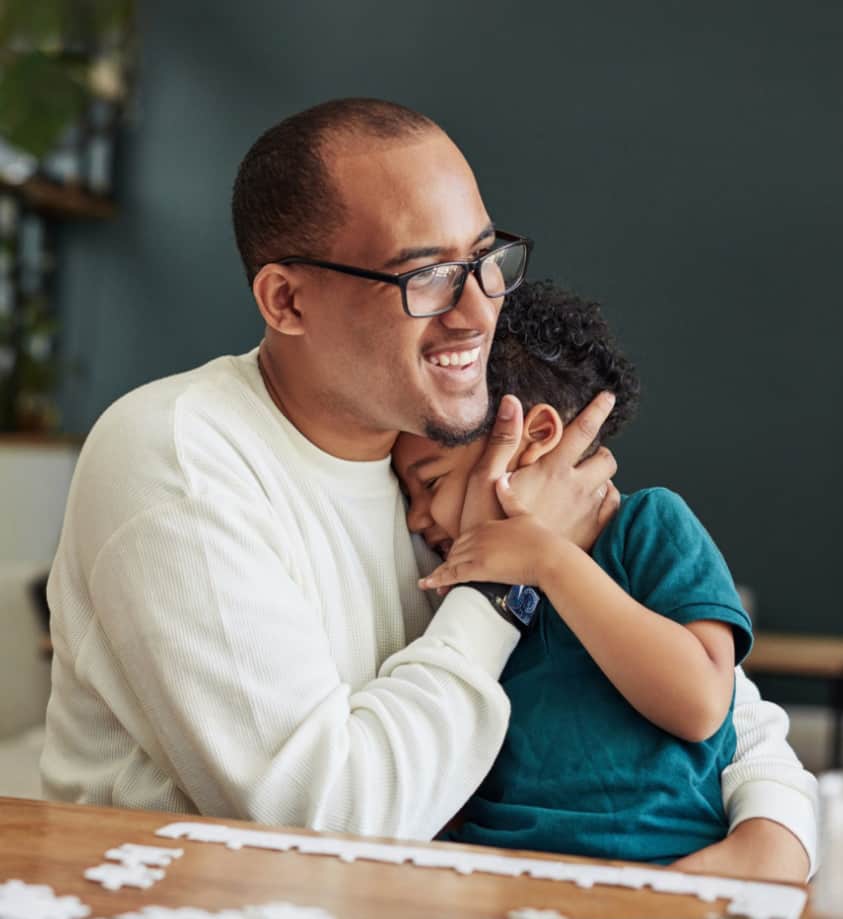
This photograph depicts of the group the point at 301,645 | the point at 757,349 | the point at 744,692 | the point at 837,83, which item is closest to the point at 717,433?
the point at 757,349

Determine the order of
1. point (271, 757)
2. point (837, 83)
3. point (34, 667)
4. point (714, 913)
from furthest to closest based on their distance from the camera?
point (837, 83) < point (34, 667) < point (271, 757) < point (714, 913)

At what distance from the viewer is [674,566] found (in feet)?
4.62

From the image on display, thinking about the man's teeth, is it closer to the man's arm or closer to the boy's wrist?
the boy's wrist

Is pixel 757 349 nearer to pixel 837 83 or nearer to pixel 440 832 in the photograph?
pixel 837 83

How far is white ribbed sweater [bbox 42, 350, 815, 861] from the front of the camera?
123cm

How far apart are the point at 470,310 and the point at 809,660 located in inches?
148

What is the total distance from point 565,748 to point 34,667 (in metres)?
2.77

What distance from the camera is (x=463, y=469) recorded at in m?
1.54

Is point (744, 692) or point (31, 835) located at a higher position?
point (31, 835)

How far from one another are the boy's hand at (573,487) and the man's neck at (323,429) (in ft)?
0.62

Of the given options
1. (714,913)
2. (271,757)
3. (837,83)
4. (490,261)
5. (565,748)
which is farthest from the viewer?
(837,83)

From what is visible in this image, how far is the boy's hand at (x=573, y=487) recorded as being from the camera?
4.91ft

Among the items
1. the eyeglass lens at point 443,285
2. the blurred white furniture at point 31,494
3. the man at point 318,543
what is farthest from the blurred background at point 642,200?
the eyeglass lens at point 443,285

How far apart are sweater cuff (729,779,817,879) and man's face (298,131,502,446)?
0.51 metres
